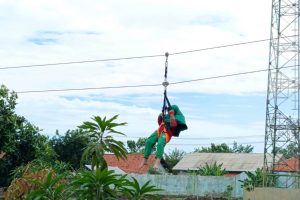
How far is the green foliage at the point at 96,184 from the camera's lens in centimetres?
862

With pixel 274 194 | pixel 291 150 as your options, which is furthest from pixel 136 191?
pixel 291 150

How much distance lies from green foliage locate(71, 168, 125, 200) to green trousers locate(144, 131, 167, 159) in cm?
240

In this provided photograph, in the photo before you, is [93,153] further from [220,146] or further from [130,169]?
[220,146]

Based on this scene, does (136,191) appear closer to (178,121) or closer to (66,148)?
(178,121)

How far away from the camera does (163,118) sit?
37.3 ft

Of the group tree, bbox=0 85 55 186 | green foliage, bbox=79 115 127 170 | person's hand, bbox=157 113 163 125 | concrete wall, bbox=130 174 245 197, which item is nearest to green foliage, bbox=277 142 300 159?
concrete wall, bbox=130 174 245 197

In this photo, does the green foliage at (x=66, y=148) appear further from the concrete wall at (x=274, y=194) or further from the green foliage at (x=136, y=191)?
the green foliage at (x=136, y=191)

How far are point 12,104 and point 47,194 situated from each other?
72.5 feet

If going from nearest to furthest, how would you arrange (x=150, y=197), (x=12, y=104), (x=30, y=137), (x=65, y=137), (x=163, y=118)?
(x=150, y=197) < (x=163, y=118) < (x=12, y=104) < (x=30, y=137) < (x=65, y=137)

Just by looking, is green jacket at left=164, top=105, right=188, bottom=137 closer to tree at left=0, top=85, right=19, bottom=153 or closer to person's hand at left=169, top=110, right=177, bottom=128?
person's hand at left=169, top=110, right=177, bottom=128

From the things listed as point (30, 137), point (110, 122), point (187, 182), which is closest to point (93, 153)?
point (110, 122)

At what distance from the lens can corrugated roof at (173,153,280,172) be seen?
55.8 meters

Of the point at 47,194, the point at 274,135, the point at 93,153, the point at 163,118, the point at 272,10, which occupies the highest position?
the point at 272,10

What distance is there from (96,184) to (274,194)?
21.4 metres
